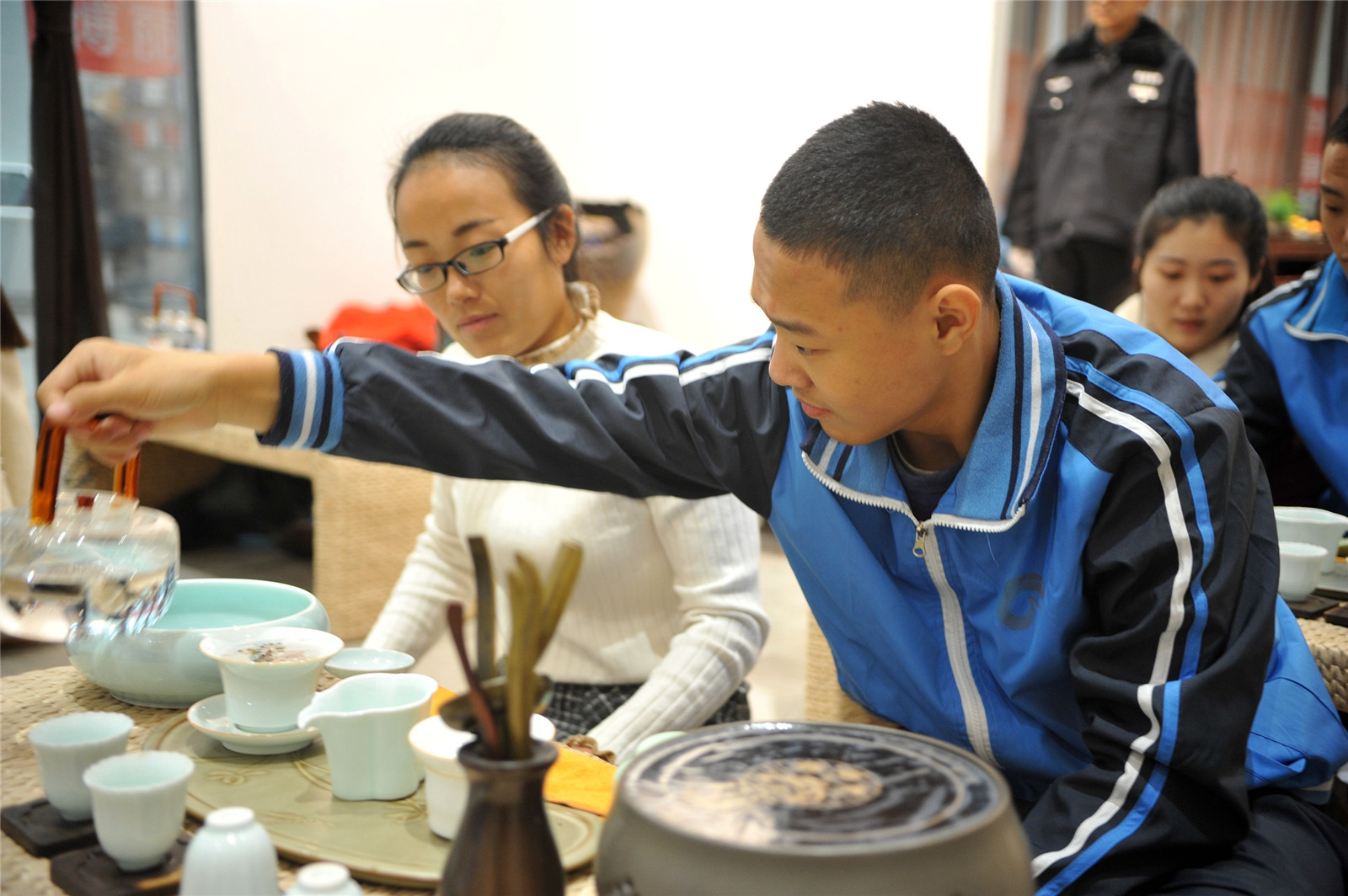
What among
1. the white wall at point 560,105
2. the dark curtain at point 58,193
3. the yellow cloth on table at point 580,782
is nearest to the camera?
the yellow cloth on table at point 580,782

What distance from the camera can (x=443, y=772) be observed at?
66 cm

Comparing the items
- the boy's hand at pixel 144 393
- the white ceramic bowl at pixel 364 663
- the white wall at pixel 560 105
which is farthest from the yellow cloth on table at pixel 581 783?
the white wall at pixel 560 105

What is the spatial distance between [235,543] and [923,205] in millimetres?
3321

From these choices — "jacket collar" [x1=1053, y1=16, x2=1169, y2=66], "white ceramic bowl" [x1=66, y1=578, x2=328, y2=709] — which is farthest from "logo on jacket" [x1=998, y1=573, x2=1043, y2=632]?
"jacket collar" [x1=1053, y1=16, x2=1169, y2=66]

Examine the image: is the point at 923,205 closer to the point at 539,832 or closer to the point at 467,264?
the point at 539,832

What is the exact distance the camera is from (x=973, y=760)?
1.75 ft

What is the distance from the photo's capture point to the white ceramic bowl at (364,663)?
860 millimetres

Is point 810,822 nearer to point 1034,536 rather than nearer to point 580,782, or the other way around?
point 580,782

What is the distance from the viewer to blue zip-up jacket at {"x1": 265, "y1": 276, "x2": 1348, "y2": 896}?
2.56 ft

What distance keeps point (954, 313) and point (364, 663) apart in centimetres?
54

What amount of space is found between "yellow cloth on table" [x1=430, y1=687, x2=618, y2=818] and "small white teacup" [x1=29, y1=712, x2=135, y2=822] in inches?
7.9

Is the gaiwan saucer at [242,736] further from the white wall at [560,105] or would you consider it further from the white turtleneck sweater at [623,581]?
the white wall at [560,105]

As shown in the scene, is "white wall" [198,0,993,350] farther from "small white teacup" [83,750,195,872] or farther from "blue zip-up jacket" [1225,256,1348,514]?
"small white teacup" [83,750,195,872]

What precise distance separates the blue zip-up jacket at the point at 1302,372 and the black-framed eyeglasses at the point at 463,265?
121cm
